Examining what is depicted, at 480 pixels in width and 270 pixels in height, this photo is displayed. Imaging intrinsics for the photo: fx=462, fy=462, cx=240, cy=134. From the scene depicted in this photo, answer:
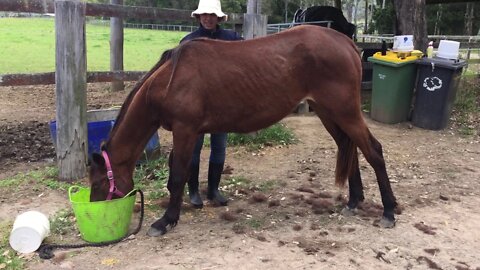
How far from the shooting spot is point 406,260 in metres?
3.10

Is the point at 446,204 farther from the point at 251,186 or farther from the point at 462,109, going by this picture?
the point at 462,109

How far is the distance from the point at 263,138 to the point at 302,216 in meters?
2.09

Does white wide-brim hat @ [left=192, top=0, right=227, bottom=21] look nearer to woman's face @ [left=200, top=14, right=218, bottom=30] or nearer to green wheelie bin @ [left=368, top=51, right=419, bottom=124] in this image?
woman's face @ [left=200, top=14, right=218, bottom=30]

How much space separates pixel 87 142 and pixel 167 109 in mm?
1544

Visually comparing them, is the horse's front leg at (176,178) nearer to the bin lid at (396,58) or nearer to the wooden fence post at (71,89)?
the wooden fence post at (71,89)

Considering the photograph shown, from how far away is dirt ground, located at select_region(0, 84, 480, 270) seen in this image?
121 inches

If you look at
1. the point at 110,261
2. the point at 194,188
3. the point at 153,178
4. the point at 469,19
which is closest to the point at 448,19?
the point at 469,19

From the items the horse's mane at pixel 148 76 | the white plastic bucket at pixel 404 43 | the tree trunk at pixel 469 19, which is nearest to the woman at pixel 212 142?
the horse's mane at pixel 148 76

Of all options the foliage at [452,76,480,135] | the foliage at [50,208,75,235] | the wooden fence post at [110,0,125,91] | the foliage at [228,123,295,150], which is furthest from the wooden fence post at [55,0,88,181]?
the foliage at [452,76,480,135]

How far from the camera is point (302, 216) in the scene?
3814 millimetres

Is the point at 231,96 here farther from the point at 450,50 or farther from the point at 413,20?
the point at 413,20

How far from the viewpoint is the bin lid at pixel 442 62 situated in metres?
6.40

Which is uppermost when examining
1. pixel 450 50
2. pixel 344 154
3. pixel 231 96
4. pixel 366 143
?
pixel 450 50

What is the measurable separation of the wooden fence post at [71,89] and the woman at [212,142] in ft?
3.45
